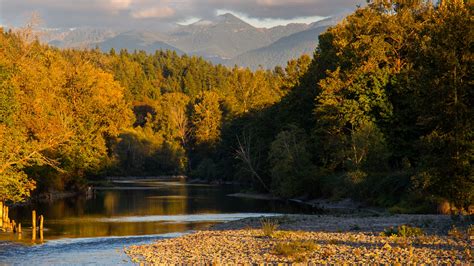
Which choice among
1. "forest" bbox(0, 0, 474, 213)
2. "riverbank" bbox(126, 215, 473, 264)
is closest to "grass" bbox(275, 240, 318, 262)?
"riverbank" bbox(126, 215, 473, 264)

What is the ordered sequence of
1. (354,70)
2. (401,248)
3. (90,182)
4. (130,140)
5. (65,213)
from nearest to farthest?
(401,248)
(65,213)
(354,70)
(90,182)
(130,140)

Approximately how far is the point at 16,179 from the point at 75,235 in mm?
5304

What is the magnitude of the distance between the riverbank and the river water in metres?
2.76

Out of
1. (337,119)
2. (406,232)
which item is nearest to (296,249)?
(406,232)

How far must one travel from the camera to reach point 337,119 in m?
74.4

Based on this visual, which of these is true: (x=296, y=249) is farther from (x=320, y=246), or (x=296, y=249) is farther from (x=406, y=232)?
(x=406, y=232)

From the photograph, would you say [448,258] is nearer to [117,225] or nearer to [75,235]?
[75,235]

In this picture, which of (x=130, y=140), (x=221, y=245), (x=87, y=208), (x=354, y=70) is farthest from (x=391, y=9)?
(x=130, y=140)

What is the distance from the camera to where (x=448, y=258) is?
24.9 metres

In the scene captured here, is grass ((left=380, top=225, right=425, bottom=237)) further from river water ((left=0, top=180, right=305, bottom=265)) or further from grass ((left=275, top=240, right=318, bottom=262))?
river water ((left=0, top=180, right=305, bottom=265))

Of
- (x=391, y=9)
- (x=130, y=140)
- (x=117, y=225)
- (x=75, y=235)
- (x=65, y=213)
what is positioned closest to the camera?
(x=75, y=235)

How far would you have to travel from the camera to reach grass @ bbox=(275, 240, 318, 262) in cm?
2803

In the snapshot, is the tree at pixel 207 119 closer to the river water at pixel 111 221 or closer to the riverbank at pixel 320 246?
the river water at pixel 111 221

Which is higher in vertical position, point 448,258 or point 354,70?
point 354,70
